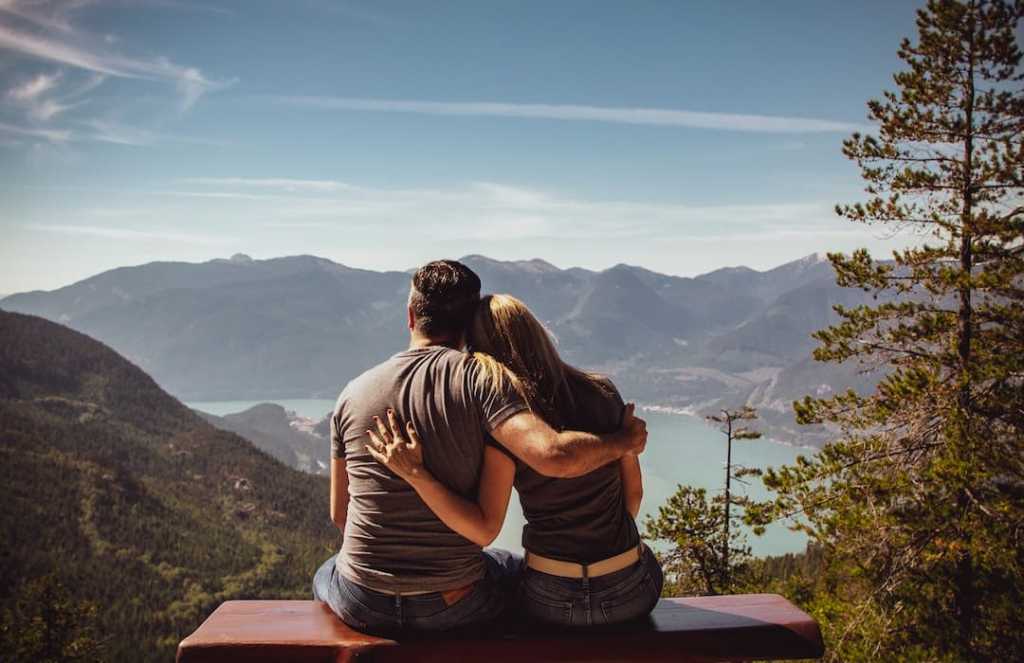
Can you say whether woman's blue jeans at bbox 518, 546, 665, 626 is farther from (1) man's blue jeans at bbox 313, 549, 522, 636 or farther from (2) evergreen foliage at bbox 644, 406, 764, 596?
(2) evergreen foliage at bbox 644, 406, 764, 596

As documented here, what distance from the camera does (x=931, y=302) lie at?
909 centimetres

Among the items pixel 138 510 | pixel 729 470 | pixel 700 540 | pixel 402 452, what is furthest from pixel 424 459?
pixel 138 510

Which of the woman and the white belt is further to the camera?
the white belt

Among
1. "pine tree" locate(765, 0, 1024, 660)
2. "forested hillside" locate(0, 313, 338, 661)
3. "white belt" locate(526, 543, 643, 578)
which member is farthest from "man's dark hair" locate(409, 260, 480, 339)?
"forested hillside" locate(0, 313, 338, 661)

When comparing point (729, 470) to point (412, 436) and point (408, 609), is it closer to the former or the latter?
point (408, 609)

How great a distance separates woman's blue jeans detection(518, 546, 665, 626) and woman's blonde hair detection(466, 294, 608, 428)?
570 millimetres

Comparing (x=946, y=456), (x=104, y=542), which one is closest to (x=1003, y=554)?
(x=946, y=456)

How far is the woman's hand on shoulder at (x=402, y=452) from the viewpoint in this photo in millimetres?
2111

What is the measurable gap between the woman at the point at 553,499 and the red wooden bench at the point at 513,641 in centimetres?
9

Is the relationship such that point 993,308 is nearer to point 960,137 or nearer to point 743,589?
point 960,137

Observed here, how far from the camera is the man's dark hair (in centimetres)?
228

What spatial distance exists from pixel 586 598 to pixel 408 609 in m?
0.60

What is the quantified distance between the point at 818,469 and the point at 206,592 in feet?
306

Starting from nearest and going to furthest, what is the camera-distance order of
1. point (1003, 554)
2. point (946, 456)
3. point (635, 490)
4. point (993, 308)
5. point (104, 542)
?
point (635, 490), point (1003, 554), point (946, 456), point (993, 308), point (104, 542)
